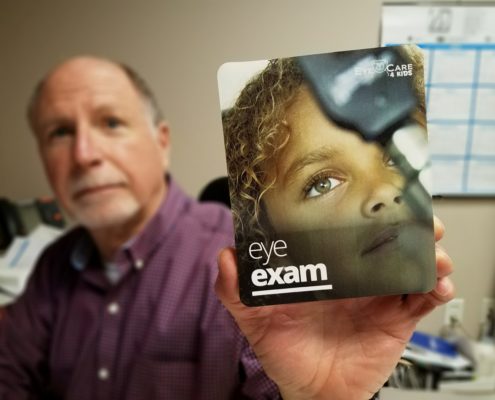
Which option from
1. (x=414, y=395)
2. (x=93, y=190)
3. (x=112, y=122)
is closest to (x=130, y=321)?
(x=93, y=190)

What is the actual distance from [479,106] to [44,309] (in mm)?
869

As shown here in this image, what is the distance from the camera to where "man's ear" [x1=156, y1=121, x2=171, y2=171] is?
0.60 metres

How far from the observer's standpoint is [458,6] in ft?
1.13

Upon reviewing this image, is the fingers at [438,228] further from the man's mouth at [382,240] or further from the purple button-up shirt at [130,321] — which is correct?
the purple button-up shirt at [130,321]

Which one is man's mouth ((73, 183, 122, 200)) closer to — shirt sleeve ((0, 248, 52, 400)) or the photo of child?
shirt sleeve ((0, 248, 52, 400))

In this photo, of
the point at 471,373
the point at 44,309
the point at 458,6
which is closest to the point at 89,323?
the point at 44,309

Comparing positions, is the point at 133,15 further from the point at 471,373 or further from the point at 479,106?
the point at 471,373

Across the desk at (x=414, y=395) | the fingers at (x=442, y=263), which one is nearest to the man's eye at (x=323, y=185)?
the fingers at (x=442, y=263)

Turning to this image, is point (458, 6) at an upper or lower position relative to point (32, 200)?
upper

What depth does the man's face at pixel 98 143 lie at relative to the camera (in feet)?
2.22

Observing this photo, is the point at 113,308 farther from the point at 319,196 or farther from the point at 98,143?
the point at 319,196

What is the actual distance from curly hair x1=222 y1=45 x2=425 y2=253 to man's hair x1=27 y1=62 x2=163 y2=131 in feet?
1.01

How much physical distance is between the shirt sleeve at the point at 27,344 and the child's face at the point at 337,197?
725 mm

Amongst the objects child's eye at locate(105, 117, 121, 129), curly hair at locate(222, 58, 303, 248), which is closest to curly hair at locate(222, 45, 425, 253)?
curly hair at locate(222, 58, 303, 248)
